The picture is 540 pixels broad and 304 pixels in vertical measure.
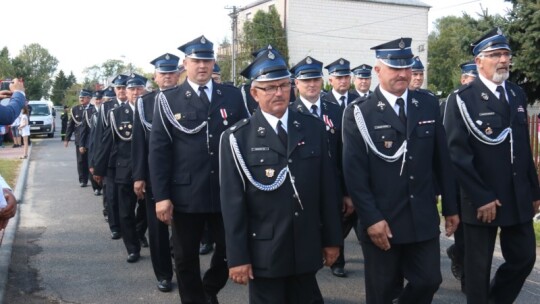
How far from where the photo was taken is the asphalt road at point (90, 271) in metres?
Answer: 5.94

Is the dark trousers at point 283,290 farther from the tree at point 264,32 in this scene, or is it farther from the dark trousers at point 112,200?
the tree at point 264,32

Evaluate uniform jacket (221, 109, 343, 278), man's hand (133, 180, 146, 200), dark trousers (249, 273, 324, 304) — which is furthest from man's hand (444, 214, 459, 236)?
man's hand (133, 180, 146, 200)

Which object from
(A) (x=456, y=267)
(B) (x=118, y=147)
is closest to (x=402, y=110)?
(A) (x=456, y=267)

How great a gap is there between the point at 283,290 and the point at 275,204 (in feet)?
1.81

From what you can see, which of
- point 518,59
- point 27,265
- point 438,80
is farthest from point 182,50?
point 438,80

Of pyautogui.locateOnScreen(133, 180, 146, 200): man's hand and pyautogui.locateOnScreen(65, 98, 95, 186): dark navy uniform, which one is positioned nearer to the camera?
pyautogui.locateOnScreen(133, 180, 146, 200): man's hand

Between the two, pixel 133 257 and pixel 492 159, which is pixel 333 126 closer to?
pixel 492 159

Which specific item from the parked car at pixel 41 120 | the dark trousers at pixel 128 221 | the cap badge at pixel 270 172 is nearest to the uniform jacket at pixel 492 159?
the cap badge at pixel 270 172

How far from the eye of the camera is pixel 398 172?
4.12 m

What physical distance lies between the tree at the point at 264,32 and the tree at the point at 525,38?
118ft

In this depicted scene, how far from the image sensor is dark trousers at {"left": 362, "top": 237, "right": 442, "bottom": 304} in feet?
13.2

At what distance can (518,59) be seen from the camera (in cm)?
1116

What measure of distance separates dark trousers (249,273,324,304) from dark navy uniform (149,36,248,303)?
1272 millimetres

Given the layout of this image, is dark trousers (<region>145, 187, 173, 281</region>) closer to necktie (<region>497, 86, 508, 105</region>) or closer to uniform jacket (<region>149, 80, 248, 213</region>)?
uniform jacket (<region>149, 80, 248, 213</region>)
